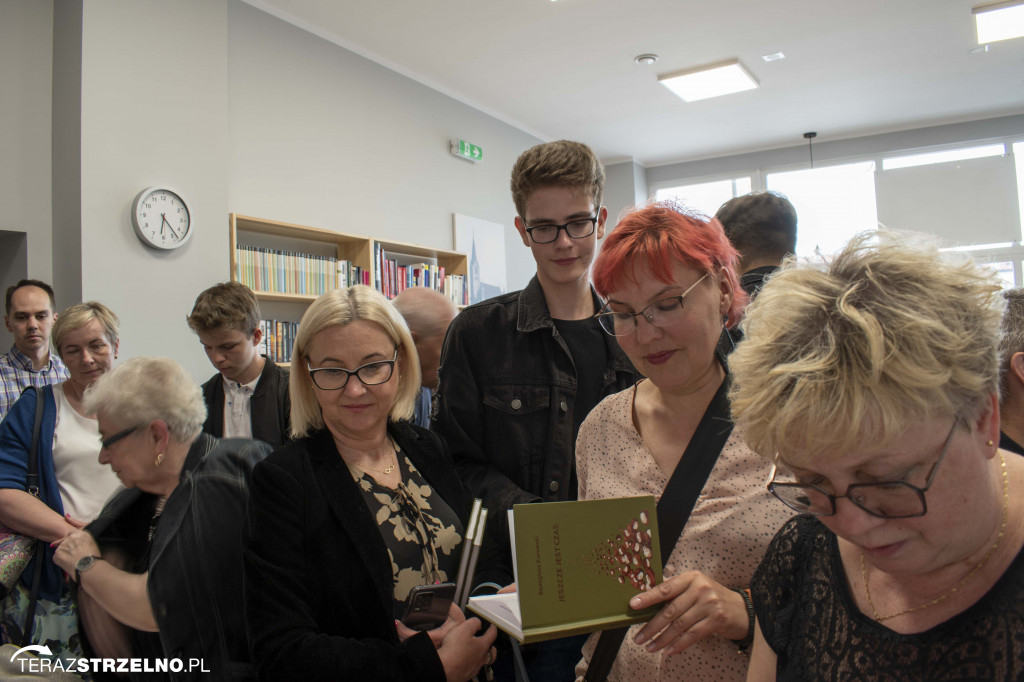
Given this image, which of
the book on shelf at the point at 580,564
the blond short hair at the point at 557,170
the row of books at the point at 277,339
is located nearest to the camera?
the book on shelf at the point at 580,564

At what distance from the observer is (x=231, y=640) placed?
4.51 ft

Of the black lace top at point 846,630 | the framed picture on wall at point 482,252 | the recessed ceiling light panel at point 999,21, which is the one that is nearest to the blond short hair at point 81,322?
the black lace top at point 846,630

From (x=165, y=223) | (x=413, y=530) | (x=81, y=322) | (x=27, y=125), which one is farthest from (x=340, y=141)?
(x=413, y=530)

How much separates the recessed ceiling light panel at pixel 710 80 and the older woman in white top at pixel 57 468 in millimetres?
5495

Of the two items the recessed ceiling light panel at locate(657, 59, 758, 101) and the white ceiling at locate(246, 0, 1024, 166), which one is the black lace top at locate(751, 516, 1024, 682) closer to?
the white ceiling at locate(246, 0, 1024, 166)

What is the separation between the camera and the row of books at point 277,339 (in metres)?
4.73

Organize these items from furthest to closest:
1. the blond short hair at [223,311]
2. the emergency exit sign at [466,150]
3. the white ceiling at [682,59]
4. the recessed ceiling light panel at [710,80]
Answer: the emergency exit sign at [466,150], the recessed ceiling light panel at [710,80], the white ceiling at [682,59], the blond short hair at [223,311]

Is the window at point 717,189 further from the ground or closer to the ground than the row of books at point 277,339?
further from the ground

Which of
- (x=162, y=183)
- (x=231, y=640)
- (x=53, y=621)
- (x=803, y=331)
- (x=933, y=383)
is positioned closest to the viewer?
(x=933, y=383)

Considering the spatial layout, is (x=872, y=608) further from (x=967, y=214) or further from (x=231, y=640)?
(x=967, y=214)

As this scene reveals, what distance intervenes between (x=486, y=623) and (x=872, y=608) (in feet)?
2.86

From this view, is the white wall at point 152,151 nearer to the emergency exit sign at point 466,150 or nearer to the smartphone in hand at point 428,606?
the emergency exit sign at point 466,150

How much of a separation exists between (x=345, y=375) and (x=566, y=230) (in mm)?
704

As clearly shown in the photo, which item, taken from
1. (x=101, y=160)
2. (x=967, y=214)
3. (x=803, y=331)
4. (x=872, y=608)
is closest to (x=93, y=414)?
(x=803, y=331)
